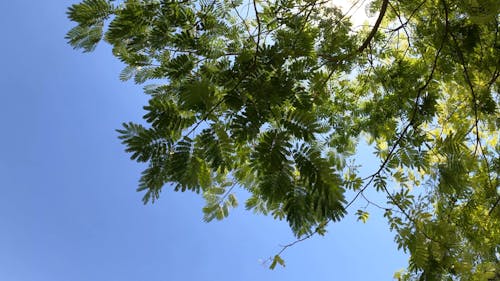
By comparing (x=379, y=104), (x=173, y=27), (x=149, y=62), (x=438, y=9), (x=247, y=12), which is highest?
(x=247, y=12)

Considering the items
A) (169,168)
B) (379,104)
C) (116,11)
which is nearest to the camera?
(169,168)

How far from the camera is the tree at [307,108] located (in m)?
1.73

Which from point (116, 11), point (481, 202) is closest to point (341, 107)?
point (481, 202)

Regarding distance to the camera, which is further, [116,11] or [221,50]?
[221,50]

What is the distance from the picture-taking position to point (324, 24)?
137 inches

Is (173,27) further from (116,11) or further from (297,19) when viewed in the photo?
(297,19)

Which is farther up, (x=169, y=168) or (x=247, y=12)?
(x=247, y=12)

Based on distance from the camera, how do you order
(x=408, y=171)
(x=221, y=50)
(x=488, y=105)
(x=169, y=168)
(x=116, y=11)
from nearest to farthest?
1. (x=169, y=168)
2. (x=116, y=11)
3. (x=221, y=50)
4. (x=488, y=105)
5. (x=408, y=171)

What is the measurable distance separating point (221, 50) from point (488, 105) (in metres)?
2.41

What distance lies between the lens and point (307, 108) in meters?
2.10

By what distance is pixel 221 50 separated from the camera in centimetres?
258

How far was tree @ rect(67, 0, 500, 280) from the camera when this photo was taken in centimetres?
173

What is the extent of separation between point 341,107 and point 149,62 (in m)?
2.00

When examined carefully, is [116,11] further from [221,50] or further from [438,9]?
[438,9]
